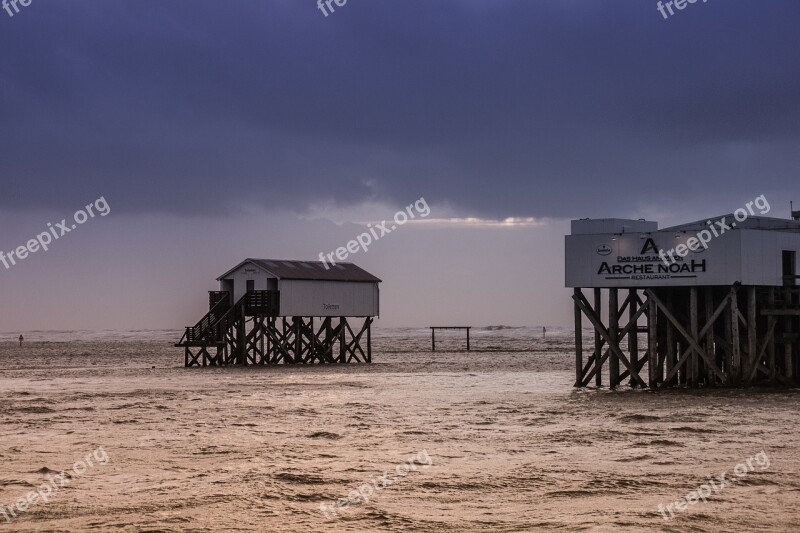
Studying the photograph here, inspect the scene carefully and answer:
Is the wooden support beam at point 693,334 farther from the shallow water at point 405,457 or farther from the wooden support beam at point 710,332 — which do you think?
the shallow water at point 405,457

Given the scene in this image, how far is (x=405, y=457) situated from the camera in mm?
18047

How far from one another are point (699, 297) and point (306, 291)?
26.2 meters

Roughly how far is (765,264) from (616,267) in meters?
4.44

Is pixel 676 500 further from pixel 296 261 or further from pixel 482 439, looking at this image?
pixel 296 261

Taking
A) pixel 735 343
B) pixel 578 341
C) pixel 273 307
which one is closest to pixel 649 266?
pixel 735 343

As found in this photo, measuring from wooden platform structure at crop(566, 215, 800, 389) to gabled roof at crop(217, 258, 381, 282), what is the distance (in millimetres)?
24526

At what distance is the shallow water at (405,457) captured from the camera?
1316 centimetres

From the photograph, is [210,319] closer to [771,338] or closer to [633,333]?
[633,333]

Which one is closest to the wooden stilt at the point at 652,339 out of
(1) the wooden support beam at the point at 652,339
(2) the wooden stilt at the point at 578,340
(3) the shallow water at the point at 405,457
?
(1) the wooden support beam at the point at 652,339

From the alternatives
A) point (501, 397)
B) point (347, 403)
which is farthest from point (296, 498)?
point (501, 397)

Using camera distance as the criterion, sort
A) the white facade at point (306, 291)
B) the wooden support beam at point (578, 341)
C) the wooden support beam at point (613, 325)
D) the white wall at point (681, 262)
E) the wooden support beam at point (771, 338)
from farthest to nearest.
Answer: the white facade at point (306, 291), the wooden support beam at point (578, 341), the wooden support beam at point (613, 325), the wooden support beam at point (771, 338), the white wall at point (681, 262)

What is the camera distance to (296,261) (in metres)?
59.1

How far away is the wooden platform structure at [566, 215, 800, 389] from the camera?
101 ft

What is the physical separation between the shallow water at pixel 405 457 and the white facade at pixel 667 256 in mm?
3479
